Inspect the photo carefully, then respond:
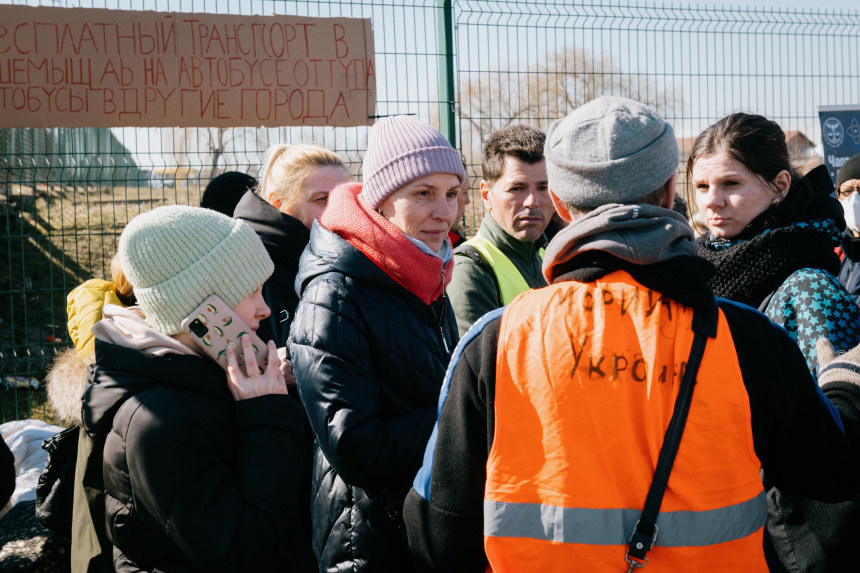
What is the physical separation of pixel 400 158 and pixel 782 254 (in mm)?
1148

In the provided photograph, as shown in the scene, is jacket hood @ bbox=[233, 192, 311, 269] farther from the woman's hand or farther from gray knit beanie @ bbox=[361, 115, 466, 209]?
the woman's hand

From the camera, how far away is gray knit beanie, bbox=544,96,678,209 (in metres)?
1.42

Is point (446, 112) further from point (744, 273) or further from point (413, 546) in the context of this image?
point (413, 546)

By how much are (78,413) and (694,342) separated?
5.85ft

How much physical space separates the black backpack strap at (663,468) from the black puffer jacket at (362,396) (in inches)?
28.9

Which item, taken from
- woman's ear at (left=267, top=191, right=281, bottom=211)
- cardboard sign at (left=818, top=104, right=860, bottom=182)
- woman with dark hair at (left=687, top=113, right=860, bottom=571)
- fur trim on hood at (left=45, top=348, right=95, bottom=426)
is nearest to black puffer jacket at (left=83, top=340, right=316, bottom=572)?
fur trim on hood at (left=45, top=348, right=95, bottom=426)

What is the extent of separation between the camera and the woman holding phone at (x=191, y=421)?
170 centimetres

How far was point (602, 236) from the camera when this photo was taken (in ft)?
4.54

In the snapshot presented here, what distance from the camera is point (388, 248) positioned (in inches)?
83.5

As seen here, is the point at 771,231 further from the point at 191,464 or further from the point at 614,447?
the point at 191,464

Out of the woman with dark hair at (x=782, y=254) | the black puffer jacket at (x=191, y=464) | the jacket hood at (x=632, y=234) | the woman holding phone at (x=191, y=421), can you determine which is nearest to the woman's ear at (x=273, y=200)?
the woman holding phone at (x=191, y=421)

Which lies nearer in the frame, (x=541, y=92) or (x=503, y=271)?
(x=503, y=271)

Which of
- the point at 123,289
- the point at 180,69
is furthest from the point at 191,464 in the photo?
the point at 180,69

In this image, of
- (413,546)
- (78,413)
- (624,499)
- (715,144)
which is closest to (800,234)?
(715,144)
